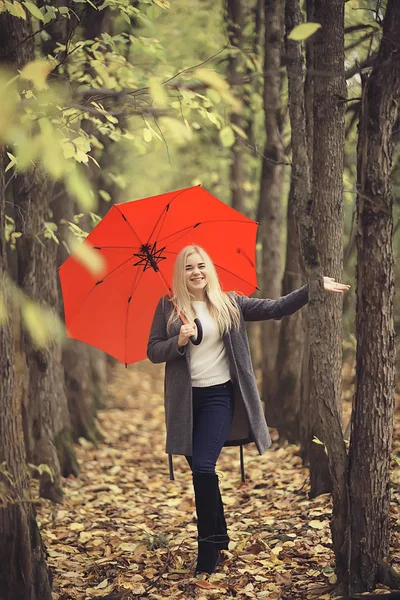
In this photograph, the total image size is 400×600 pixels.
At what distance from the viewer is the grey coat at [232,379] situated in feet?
14.4

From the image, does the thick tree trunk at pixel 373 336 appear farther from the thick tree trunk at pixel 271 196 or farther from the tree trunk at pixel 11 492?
the thick tree trunk at pixel 271 196

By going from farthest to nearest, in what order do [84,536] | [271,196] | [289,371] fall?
[271,196], [289,371], [84,536]

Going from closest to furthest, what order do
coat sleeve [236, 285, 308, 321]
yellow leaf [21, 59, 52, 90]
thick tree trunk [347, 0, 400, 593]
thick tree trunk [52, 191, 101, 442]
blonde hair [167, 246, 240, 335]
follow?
yellow leaf [21, 59, 52, 90]
thick tree trunk [347, 0, 400, 593]
coat sleeve [236, 285, 308, 321]
blonde hair [167, 246, 240, 335]
thick tree trunk [52, 191, 101, 442]

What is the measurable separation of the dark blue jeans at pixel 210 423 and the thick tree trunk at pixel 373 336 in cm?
101

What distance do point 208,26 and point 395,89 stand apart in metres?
9.39

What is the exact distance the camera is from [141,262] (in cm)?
475

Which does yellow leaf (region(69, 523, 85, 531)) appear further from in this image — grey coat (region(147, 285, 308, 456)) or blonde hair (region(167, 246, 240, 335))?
blonde hair (region(167, 246, 240, 335))

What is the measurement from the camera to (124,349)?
487 cm

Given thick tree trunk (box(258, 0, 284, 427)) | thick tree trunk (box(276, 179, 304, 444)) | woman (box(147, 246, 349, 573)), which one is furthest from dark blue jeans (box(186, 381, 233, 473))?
thick tree trunk (box(258, 0, 284, 427))

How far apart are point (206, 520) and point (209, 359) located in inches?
41.9

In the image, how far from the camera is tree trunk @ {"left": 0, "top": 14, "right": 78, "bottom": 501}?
6020 mm

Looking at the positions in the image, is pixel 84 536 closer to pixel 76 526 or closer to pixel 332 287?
pixel 76 526

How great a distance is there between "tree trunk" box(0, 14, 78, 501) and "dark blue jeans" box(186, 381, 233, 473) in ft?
7.91

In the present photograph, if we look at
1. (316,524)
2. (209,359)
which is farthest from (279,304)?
(316,524)
